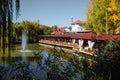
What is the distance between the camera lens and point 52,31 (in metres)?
114

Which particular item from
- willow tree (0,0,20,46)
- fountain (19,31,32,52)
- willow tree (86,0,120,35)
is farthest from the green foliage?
willow tree (0,0,20,46)

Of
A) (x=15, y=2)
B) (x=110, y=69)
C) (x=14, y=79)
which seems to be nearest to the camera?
(x=15, y=2)

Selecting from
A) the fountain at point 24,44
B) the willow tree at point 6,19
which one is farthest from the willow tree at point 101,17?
the willow tree at point 6,19

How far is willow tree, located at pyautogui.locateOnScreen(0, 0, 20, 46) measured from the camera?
12.8 feet

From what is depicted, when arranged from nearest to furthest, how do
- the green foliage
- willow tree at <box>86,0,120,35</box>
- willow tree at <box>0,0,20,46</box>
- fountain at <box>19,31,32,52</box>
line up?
willow tree at <box>0,0,20,46</box>, willow tree at <box>86,0,120,35</box>, fountain at <box>19,31,32,52</box>, the green foliage

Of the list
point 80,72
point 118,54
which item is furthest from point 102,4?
point 80,72

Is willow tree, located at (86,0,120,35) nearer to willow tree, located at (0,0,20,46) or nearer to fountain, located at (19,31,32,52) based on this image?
fountain, located at (19,31,32,52)

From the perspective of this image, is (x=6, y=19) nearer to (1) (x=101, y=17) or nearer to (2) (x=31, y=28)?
(1) (x=101, y=17)

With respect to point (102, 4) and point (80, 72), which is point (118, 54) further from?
point (102, 4)

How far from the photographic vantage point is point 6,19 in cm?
394

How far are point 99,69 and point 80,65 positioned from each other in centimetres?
85

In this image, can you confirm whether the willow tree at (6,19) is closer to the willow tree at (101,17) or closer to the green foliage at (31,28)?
the willow tree at (101,17)

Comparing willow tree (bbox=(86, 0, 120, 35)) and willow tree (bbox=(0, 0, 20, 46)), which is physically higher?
willow tree (bbox=(86, 0, 120, 35))

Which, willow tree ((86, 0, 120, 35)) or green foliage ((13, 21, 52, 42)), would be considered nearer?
willow tree ((86, 0, 120, 35))
